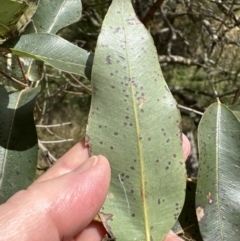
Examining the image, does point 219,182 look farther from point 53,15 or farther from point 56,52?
point 53,15

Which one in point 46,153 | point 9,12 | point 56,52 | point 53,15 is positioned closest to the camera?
point 9,12

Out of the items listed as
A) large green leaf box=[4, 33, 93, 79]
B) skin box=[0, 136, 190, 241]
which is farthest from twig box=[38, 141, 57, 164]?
large green leaf box=[4, 33, 93, 79]

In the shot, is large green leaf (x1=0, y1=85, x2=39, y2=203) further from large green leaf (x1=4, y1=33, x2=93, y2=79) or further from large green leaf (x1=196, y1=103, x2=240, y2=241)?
large green leaf (x1=196, y1=103, x2=240, y2=241)

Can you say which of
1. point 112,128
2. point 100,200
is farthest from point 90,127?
point 100,200

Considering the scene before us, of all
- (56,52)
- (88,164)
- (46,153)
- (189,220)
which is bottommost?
(46,153)

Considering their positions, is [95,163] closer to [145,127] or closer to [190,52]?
[145,127]

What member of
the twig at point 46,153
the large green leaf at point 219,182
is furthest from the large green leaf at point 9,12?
the twig at point 46,153

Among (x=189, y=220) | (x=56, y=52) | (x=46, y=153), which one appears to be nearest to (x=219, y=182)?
(x=189, y=220)
